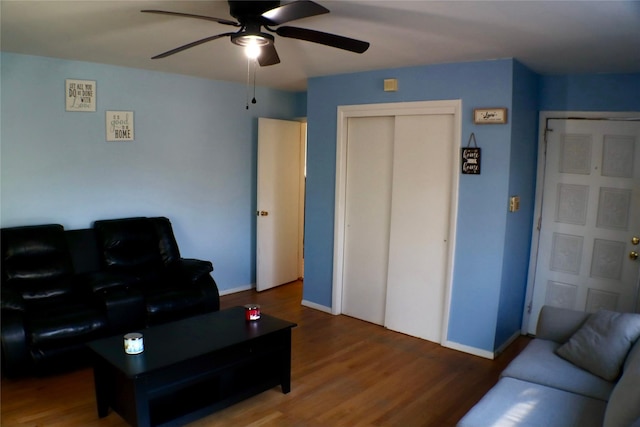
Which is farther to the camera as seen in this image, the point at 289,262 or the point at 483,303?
the point at 289,262

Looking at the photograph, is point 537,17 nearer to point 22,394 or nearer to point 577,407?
point 577,407

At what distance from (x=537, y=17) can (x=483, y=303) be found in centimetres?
222

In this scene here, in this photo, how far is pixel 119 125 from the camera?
172 inches

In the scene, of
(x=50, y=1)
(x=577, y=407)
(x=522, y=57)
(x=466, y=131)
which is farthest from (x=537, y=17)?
(x=50, y=1)

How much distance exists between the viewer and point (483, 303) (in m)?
3.82

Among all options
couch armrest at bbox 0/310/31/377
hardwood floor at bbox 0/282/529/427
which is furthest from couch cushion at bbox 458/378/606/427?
couch armrest at bbox 0/310/31/377

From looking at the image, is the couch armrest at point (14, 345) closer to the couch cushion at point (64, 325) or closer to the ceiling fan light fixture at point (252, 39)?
the couch cushion at point (64, 325)

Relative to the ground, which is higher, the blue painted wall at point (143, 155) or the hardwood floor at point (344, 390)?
the blue painted wall at point (143, 155)

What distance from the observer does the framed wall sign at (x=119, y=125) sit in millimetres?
4312

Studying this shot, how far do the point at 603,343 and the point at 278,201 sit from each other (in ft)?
12.0

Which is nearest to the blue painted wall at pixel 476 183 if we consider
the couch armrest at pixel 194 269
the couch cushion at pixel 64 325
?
the couch armrest at pixel 194 269

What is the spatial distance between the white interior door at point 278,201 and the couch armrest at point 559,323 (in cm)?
313

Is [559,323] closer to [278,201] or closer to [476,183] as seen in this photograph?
[476,183]

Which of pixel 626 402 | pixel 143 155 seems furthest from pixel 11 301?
pixel 626 402
